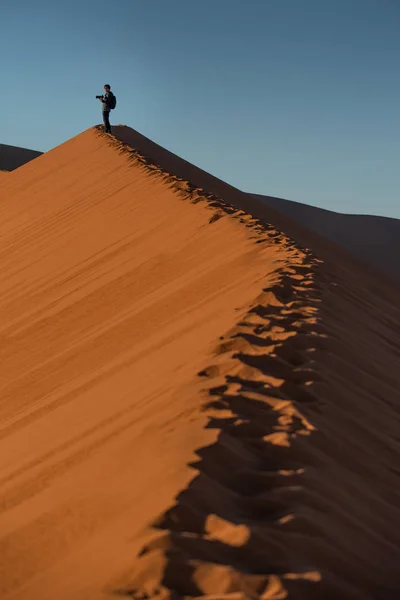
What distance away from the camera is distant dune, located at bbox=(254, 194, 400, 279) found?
39.0m

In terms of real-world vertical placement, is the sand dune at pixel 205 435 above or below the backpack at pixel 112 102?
below

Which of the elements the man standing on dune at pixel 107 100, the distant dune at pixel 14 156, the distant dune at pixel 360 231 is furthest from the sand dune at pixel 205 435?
the distant dune at pixel 14 156

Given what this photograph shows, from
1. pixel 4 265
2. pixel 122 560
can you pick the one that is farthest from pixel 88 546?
pixel 4 265

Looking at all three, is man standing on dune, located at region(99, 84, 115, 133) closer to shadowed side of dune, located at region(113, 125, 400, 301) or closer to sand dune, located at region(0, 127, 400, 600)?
shadowed side of dune, located at region(113, 125, 400, 301)

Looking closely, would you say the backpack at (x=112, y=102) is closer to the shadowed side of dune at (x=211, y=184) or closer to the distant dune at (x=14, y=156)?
the shadowed side of dune at (x=211, y=184)

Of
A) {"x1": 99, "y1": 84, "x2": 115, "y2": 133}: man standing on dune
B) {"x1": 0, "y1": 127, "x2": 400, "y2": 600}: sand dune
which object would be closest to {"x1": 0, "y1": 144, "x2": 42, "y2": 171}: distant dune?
{"x1": 99, "y1": 84, "x2": 115, "y2": 133}: man standing on dune

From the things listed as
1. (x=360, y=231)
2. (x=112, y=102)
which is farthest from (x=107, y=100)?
(x=360, y=231)

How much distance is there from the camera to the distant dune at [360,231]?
39.0m

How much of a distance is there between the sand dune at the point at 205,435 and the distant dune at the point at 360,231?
29742 millimetres

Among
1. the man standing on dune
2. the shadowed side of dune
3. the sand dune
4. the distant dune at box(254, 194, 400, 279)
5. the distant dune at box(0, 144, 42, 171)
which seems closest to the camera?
the sand dune

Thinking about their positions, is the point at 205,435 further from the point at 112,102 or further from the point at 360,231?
the point at 360,231

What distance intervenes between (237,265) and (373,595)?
13.9ft

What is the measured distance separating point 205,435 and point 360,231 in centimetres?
4262

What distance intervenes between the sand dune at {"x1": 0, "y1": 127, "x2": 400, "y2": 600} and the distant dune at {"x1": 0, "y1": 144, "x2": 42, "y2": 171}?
46748 mm
